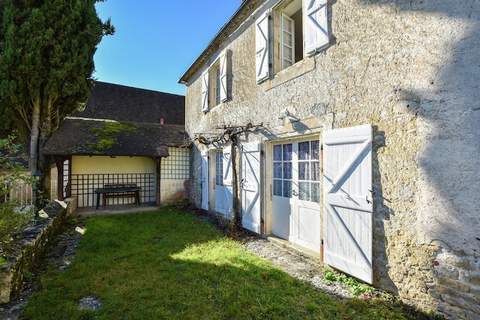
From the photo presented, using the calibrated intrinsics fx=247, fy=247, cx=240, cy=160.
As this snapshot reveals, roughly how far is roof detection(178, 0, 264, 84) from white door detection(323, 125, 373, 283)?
153 inches

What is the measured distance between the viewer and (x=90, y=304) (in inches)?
120

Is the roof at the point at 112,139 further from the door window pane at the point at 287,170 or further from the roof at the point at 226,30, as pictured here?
the door window pane at the point at 287,170

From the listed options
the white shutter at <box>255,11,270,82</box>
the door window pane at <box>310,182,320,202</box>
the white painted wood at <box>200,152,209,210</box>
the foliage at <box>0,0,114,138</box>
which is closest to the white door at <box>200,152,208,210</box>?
the white painted wood at <box>200,152,209,210</box>

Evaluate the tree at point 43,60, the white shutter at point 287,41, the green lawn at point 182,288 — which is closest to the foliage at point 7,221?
the green lawn at point 182,288

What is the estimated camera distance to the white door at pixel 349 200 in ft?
10.8

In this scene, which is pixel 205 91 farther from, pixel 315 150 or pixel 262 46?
pixel 315 150

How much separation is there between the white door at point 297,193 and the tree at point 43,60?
661 centimetres

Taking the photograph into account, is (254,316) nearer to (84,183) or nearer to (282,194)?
(282,194)

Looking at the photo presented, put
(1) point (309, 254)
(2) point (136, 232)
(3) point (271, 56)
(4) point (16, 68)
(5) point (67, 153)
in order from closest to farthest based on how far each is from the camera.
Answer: (1) point (309, 254) < (3) point (271, 56) < (2) point (136, 232) < (4) point (16, 68) < (5) point (67, 153)

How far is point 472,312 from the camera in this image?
2445 mm

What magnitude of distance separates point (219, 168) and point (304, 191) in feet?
12.6

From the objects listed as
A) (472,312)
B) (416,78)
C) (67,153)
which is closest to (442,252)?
(472,312)

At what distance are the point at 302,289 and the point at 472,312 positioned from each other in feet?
5.67

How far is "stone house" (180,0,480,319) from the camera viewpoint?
253cm
